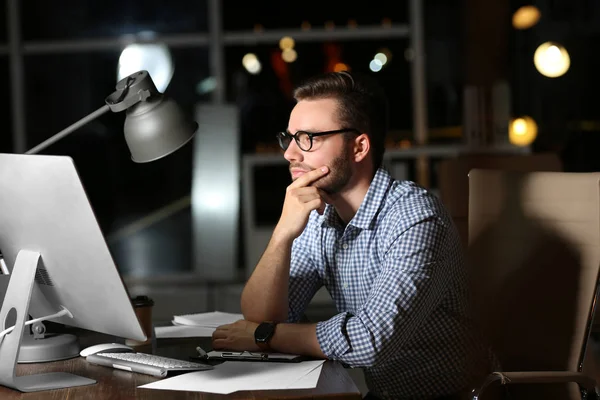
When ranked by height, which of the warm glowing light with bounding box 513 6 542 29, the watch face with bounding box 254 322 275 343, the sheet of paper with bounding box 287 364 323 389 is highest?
the warm glowing light with bounding box 513 6 542 29

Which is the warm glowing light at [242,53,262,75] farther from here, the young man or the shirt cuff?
the shirt cuff

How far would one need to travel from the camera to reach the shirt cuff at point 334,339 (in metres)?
1.72

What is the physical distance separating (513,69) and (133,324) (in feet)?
19.9

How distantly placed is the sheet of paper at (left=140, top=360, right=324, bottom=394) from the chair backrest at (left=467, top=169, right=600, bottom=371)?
2.09ft

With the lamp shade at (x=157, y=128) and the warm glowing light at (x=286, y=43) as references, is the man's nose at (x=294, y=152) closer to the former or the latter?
the lamp shade at (x=157, y=128)

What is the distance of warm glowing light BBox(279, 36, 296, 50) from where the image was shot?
6266 millimetres

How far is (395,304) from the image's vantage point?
1.75 meters

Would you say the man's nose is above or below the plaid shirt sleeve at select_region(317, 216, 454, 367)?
above

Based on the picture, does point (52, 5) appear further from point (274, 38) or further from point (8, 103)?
point (274, 38)

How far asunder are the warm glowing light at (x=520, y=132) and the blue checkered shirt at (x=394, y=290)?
392 cm

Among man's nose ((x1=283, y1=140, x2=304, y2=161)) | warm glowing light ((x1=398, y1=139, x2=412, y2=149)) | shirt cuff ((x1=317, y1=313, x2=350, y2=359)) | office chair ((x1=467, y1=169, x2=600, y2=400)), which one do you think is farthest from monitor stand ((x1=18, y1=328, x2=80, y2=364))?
warm glowing light ((x1=398, y1=139, x2=412, y2=149))

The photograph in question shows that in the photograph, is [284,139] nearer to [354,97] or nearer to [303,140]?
[303,140]

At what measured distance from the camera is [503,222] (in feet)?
7.11

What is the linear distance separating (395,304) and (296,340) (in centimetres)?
24
